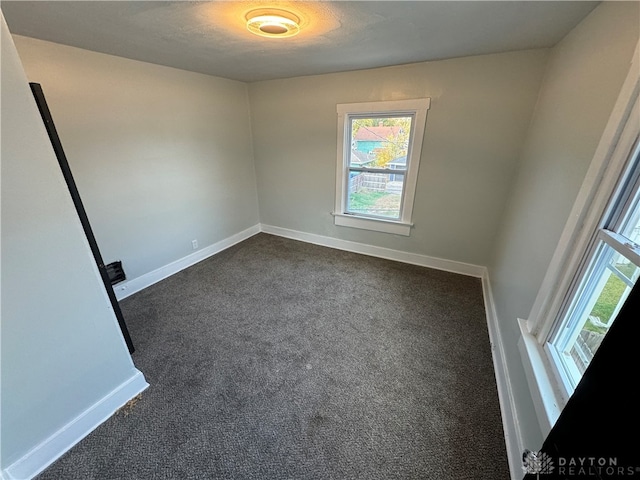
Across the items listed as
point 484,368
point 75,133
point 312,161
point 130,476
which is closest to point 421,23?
point 312,161

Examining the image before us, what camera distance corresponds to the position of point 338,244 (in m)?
3.59

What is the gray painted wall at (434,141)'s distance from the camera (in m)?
2.25

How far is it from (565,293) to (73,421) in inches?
98.5

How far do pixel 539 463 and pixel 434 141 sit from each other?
8.45ft

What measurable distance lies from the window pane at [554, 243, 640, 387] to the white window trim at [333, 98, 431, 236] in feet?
6.44

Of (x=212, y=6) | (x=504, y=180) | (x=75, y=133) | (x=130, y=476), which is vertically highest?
(x=212, y=6)

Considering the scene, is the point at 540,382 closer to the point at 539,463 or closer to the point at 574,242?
the point at 539,463

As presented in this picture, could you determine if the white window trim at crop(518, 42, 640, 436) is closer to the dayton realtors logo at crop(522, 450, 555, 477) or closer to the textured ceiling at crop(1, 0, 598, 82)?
the dayton realtors logo at crop(522, 450, 555, 477)

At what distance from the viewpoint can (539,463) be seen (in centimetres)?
70

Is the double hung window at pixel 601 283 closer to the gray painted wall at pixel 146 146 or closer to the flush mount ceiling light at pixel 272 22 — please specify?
the flush mount ceiling light at pixel 272 22

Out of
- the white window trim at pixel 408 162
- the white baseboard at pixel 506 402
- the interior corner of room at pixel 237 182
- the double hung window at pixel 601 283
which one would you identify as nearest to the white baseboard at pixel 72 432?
the interior corner of room at pixel 237 182

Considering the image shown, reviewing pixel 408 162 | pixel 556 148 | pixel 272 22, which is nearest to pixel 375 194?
pixel 408 162

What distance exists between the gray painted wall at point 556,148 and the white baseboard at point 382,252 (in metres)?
0.77

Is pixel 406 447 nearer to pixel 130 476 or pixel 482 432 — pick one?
pixel 482 432
